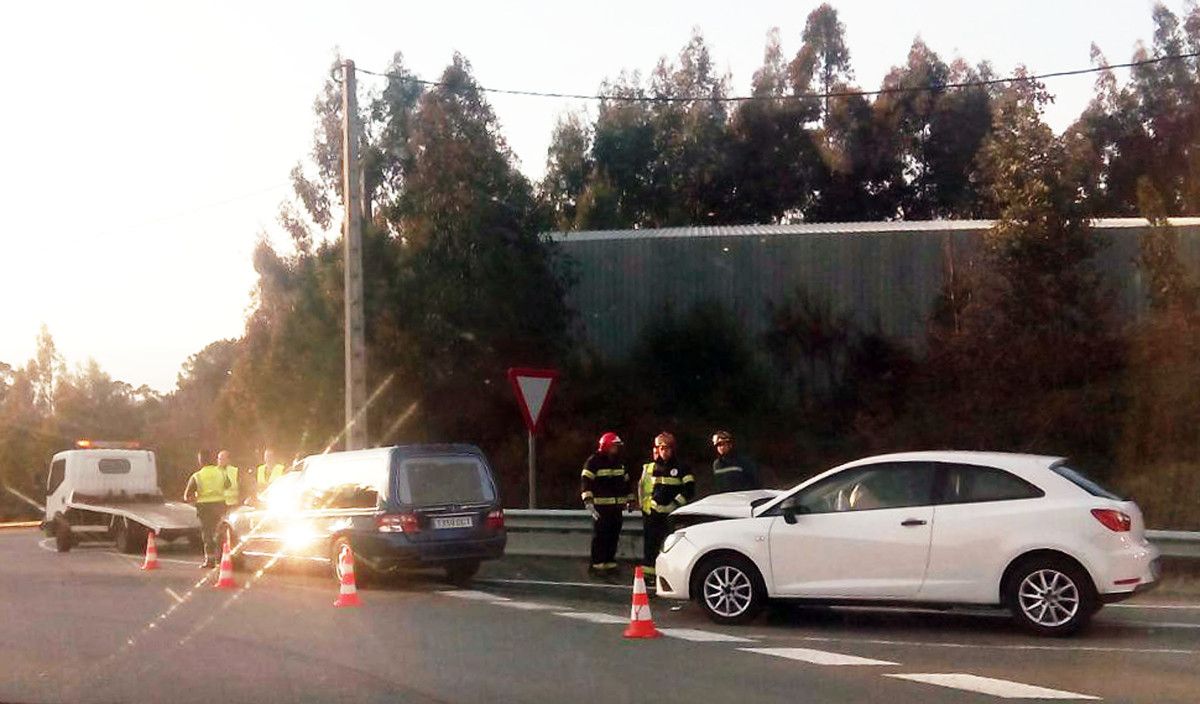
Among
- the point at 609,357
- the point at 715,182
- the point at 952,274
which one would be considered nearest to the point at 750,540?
the point at 952,274

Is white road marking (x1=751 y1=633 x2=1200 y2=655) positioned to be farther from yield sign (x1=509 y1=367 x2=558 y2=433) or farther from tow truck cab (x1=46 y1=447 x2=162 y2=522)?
tow truck cab (x1=46 y1=447 x2=162 y2=522)

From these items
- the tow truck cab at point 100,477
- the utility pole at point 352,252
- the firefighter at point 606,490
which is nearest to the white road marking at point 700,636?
the firefighter at point 606,490

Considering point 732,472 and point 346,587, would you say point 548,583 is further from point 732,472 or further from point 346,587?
point 346,587

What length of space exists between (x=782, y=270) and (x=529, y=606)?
82.2 feet

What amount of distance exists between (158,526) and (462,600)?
38.4 ft

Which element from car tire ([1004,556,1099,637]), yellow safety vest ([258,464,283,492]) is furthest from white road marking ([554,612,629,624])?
yellow safety vest ([258,464,283,492])

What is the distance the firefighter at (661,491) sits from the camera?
1781 cm

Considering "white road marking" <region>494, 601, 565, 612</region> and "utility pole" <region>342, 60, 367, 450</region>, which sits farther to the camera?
"utility pole" <region>342, 60, 367, 450</region>

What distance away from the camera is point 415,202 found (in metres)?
33.9

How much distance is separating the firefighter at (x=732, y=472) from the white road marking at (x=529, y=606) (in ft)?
7.97

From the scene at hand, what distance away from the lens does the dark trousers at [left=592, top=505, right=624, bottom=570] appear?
1855 centimetres

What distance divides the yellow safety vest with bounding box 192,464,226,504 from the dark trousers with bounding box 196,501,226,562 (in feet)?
0.26

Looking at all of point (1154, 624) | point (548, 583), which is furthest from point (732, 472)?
point (1154, 624)

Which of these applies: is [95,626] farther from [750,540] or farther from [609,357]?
[609,357]
